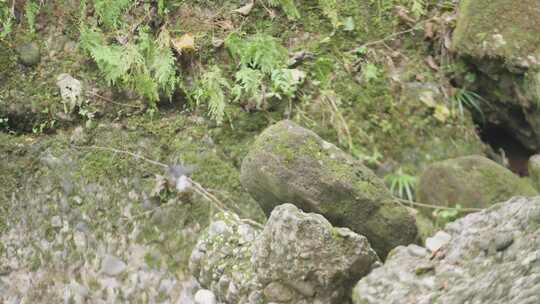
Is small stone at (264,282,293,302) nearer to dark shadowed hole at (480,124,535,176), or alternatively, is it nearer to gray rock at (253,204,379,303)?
gray rock at (253,204,379,303)

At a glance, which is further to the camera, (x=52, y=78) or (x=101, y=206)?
(x=52, y=78)

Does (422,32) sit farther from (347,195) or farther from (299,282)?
(299,282)

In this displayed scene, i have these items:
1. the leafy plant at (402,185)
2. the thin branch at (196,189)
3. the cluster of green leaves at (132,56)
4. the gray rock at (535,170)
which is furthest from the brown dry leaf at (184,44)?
the gray rock at (535,170)

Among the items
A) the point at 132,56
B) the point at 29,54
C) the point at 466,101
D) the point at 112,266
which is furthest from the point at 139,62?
the point at 466,101

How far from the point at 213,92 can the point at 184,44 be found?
0.55 meters

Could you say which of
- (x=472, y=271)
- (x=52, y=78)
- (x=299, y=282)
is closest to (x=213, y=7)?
(x=52, y=78)

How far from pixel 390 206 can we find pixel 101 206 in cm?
212

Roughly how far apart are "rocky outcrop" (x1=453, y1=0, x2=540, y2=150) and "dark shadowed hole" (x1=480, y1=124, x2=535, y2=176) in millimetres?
92

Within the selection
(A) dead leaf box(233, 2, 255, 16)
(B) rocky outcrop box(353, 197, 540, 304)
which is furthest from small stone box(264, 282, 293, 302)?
(A) dead leaf box(233, 2, 255, 16)

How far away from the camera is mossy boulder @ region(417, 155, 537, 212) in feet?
13.8

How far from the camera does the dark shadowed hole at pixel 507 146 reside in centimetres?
504

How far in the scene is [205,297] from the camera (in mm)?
3816

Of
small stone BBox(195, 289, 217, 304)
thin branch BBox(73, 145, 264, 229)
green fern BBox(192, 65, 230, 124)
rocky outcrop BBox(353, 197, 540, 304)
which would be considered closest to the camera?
rocky outcrop BBox(353, 197, 540, 304)

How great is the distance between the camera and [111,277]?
425 centimetres
